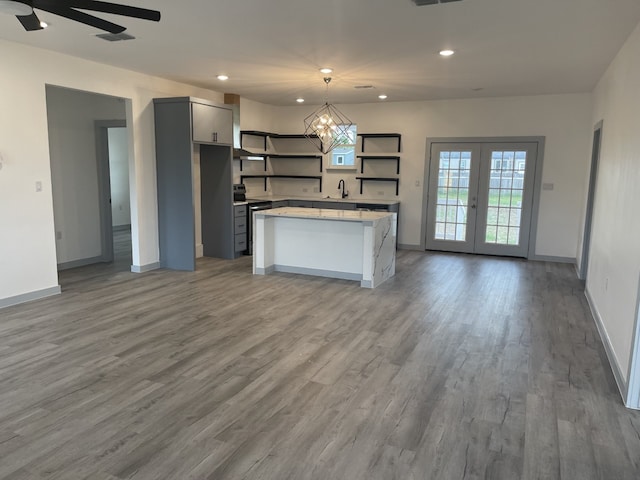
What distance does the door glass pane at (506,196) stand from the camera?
774 centimetres

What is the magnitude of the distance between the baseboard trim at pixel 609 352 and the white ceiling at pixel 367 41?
2.57 metres

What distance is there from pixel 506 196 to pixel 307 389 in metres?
6.04

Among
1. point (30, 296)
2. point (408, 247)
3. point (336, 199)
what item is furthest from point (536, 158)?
point (30, 296)

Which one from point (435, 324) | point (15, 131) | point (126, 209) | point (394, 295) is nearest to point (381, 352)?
point (435, 324)

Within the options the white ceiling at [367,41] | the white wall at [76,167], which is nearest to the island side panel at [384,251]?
the white ceiling at [367,41]

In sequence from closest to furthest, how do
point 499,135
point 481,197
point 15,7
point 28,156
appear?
1. point 15,7
2. point 28,156
3. point 499,135
4. point 481,197

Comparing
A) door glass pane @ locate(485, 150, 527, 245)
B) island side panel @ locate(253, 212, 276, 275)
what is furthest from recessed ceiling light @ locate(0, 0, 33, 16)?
door glass pane @ locate(485, 150, 527, 245)

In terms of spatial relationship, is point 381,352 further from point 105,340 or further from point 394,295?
point 105,340

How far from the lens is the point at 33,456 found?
2.32 metres

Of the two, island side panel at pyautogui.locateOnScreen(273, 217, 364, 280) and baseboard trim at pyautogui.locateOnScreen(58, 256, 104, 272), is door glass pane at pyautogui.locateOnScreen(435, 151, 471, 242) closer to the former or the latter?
island side panel at pyautogui.locateOnScreen(273, 217, 364, 280)

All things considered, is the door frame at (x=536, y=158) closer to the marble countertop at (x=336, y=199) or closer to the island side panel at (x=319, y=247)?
the marble countertop at (x=336, y=199)

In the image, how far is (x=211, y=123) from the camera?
6598 millimetres

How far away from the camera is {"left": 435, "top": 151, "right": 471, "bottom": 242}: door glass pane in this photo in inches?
319

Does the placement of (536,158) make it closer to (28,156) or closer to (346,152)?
(346,152)
